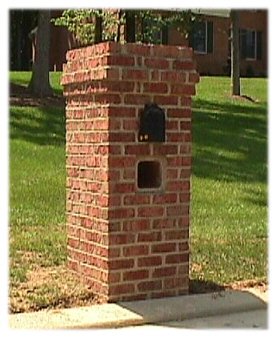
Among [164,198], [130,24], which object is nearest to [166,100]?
[164,198]

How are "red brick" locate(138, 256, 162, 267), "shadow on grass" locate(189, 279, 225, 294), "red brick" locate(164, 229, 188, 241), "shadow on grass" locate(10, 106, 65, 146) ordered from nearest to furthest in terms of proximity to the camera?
"red brick" locate(138, 256, 162, 267) < "red brick" locate(164, 229, 188, 241) < "shadow on grass" locate(189, 279, 225, 294) < "shadow on grass" locate(10, 106, 65, 146)

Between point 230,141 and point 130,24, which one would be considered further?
point 130,24

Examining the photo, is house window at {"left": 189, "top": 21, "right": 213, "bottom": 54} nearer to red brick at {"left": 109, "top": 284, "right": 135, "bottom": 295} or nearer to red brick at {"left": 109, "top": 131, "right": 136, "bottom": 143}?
red brick at {"left": 109, "top": 131, "right": 136, "bottom": 143}

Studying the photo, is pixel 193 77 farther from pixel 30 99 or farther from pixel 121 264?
pixel 30 99

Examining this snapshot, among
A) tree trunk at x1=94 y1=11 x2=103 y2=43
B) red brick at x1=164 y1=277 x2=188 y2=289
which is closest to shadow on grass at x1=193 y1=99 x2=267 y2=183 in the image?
tree trunk at x1=94 y1=11 x2=103 y2=43

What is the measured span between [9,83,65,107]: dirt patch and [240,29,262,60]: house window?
15.7 m

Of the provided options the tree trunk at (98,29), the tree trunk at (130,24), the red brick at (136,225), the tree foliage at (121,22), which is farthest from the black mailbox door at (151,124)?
the tree trunk at (98,29)

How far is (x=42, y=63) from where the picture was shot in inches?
677

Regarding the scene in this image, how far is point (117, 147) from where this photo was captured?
15.9 feet

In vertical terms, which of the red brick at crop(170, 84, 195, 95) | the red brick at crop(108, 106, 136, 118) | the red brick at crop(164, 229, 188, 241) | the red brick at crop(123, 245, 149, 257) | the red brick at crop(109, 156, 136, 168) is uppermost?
the red brick at crop(170, 84, 195, 95)

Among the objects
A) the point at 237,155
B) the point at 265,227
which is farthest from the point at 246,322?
the point at 237,155

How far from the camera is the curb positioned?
14.5 ft

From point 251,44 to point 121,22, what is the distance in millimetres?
18117

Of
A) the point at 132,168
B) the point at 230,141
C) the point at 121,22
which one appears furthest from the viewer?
the point at 121,22
